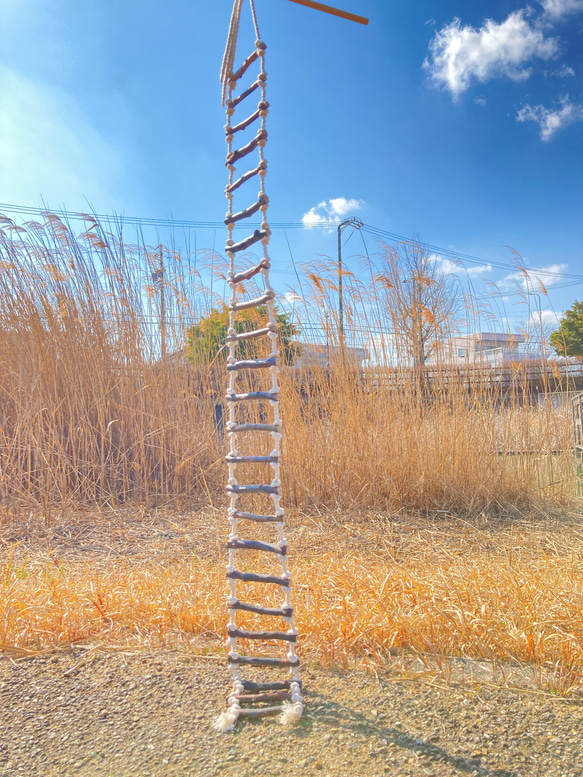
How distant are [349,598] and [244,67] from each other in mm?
1462

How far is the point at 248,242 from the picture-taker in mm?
1112

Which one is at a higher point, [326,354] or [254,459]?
[326,354]

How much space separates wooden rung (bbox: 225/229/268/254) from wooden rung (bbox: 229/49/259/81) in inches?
15.8

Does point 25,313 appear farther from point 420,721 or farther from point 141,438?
point 420,721

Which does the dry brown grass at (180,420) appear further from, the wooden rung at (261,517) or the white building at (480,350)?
the wooden rung at (261,517)

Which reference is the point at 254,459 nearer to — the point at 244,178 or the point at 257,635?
the point at 257,635

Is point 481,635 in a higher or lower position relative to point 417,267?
lower

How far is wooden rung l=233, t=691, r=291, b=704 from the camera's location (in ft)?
3.38

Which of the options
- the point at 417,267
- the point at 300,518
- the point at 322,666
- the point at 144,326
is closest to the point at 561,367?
the point at 417,267

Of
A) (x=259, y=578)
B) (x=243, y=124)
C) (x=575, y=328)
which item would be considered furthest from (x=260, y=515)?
(x=575, y=328)

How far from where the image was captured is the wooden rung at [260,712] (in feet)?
3.34

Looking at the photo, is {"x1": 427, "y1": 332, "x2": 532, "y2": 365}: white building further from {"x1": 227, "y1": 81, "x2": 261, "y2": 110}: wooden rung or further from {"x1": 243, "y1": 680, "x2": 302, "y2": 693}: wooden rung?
{"x1": 243, "y1": 680, "x2": 302, "y2": 693}: wooden rung

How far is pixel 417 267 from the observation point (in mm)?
3623

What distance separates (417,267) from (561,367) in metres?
1.53
